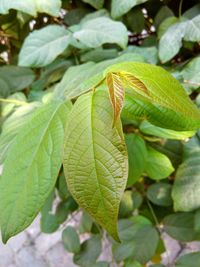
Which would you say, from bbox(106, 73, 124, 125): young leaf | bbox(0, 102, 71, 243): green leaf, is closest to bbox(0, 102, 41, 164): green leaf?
bbox(0, 102, 71, 243): green leaf

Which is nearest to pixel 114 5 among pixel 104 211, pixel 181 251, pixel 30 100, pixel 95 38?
pixel 95 38

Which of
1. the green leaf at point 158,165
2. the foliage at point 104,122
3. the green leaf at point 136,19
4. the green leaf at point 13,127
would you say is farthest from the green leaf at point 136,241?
the green leaf at point 136,19

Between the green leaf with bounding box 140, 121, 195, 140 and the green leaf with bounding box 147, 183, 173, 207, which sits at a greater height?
the green leaf with bounding box 140, 121, 195, 140

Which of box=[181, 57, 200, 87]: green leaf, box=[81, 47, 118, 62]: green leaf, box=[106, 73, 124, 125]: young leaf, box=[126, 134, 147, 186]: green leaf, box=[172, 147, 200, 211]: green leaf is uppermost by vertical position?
box=[106, 73, 124, 125]: young leaf

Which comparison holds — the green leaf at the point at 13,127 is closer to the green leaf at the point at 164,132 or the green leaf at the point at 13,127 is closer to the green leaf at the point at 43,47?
the green leaf at the point at 43,47

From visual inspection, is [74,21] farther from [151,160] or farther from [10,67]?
[151,160]

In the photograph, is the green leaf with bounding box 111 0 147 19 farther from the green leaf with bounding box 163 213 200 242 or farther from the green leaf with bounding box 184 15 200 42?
the green leaf with bounding box 163 213 200 242

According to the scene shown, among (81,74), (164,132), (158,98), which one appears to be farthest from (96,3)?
(158,98)
